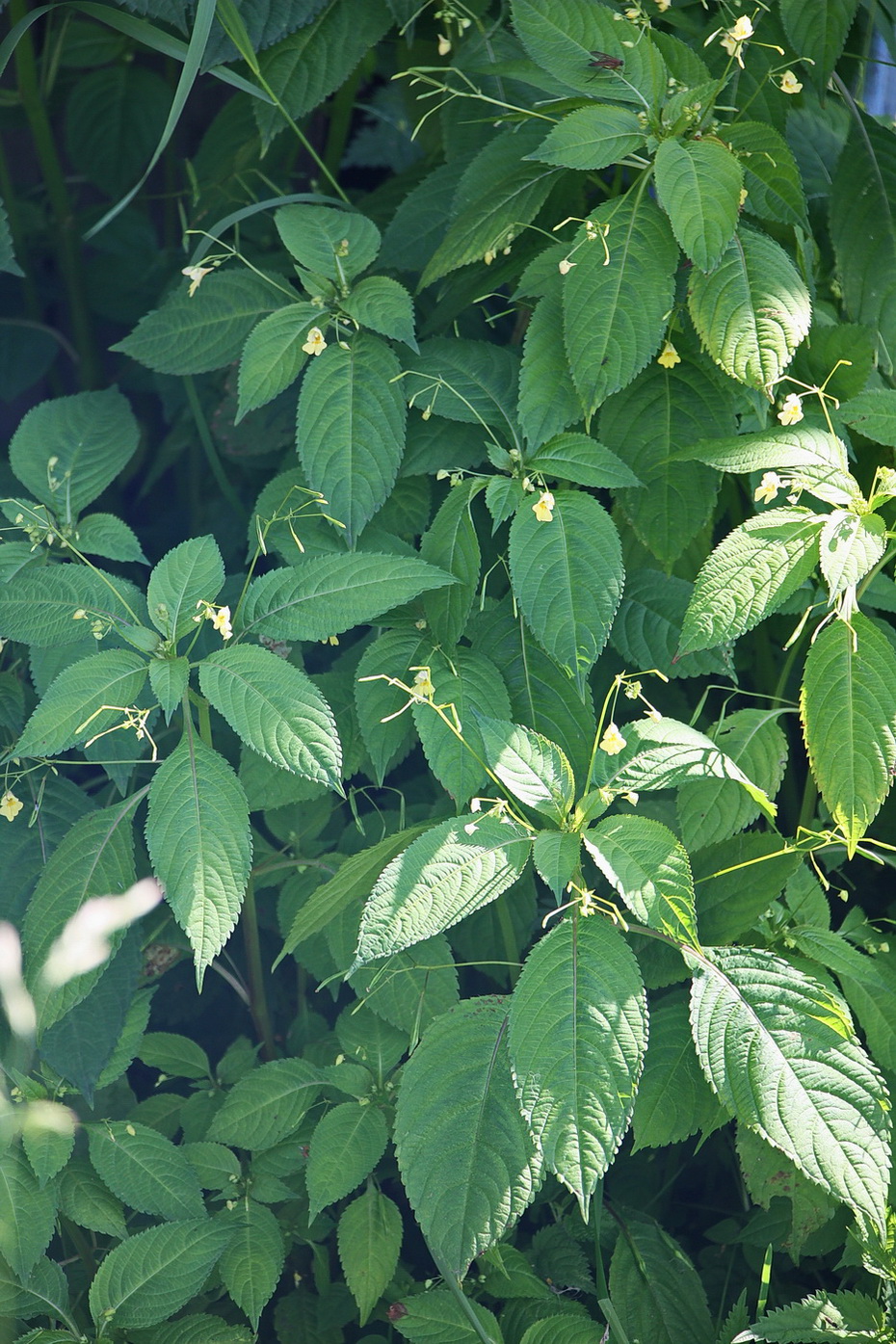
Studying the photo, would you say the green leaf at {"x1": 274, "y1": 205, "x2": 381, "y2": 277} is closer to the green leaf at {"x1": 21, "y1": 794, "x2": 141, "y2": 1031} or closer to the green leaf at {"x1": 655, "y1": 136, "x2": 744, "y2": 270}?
the green leaf at {"x1": 655, "y1": 136, "x2": 744, "y2": 270}

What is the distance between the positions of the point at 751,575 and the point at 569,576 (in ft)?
0.54

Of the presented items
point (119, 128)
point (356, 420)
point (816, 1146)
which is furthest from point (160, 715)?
point (119, 128)

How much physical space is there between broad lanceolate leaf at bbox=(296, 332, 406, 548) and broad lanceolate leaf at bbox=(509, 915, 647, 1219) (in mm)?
457

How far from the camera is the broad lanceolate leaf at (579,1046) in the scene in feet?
2.76

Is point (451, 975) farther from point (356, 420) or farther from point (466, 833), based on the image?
point (356, 420)

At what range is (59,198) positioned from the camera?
1.65 metres

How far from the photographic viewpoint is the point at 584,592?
1.00 metres

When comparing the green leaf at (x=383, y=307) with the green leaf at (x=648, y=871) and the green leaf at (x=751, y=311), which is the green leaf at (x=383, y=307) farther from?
the green leaf at (x=648, y=871)

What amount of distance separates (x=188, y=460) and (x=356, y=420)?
0.79 meters

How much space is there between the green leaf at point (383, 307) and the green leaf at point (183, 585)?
283 mm

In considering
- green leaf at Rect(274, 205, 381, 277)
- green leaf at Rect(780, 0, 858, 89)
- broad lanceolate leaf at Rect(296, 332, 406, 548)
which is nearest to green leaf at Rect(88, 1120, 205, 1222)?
broad lanceolate leaf at Rect(296, 332, 406, 548)

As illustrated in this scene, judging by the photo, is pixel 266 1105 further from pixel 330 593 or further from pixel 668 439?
pixel 668 439

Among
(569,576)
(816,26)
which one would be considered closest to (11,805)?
(569,576)

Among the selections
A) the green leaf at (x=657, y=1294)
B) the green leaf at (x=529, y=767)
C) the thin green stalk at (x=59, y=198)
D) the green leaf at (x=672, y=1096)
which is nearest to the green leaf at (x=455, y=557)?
the green leaf at (x=529, y=767)
